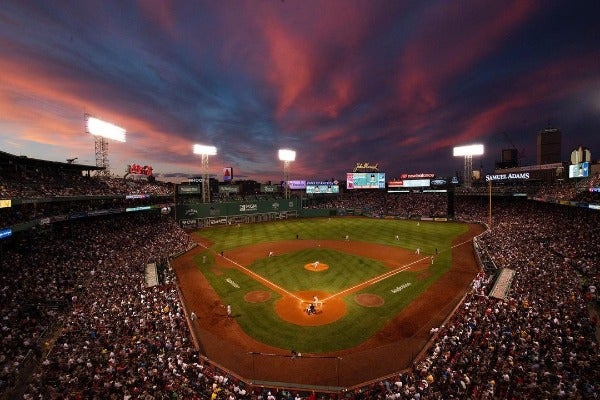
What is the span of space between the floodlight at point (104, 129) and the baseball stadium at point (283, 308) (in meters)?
7.48

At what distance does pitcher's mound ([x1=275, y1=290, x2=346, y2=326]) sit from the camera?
774 inches

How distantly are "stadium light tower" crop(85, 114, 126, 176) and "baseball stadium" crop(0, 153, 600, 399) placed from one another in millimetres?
3768

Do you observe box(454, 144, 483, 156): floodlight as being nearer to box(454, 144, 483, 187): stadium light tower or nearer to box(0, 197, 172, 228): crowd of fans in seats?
box(454, 144, 483, 187): stadium light tower

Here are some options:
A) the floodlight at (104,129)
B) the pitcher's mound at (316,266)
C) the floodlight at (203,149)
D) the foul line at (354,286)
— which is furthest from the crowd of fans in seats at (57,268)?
the floodlight at (203,149)

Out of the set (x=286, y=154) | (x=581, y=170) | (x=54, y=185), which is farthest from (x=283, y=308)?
(x=286, y=154)

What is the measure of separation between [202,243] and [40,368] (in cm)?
2907

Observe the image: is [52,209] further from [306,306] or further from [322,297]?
[322,297]

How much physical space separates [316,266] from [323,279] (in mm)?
3707

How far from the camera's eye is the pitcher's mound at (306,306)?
1966 cm

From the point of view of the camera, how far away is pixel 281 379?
1406 centimetres

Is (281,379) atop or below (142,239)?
below

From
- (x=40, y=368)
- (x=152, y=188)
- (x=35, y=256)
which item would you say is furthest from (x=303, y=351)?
(x=152, y=188)

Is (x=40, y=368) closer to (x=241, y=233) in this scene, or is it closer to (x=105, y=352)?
(x=105, y=352)

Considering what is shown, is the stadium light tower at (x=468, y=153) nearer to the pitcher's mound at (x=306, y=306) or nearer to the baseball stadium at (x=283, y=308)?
the baseball stadium at (x=283, y=308)
